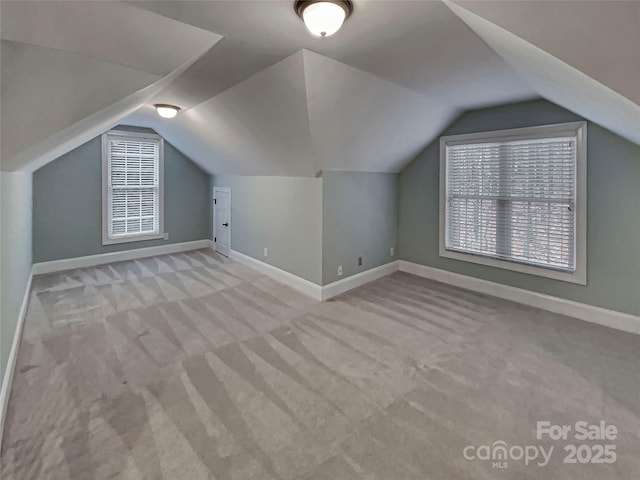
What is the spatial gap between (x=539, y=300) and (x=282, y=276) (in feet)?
10.8

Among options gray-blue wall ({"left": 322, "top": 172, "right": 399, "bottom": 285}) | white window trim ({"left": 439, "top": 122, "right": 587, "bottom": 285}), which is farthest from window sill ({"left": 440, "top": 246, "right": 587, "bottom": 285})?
gray-blue wall ({"left": 322, "top": 172, "right": 399, "bottom": 285})

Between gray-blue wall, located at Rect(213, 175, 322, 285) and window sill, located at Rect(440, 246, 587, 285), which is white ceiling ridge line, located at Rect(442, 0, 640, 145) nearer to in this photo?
window sill, located at Rect(440, 246, 587, 285)

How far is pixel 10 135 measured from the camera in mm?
1974

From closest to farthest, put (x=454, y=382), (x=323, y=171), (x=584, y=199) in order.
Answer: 1. (x=454, y=382)
2. (x=584, y=199)
3. (x=323, y=171)

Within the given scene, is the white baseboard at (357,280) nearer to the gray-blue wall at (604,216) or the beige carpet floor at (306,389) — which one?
the beige carpet floor at (306,389)

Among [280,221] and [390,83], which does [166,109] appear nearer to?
[280,221]

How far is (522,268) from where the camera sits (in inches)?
155

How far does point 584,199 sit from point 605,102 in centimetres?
168

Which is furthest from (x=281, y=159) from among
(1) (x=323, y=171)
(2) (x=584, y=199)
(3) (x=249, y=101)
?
(2) (x=584, y=199)

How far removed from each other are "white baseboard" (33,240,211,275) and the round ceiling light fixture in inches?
218

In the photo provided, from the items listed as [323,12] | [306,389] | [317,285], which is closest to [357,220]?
[317,285]

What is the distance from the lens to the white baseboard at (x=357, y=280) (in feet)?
13.7

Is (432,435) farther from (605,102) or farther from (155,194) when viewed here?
(155,194)

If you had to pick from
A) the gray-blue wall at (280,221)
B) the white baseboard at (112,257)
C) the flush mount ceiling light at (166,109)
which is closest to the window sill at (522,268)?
the gray-blue wall at (280,221)
